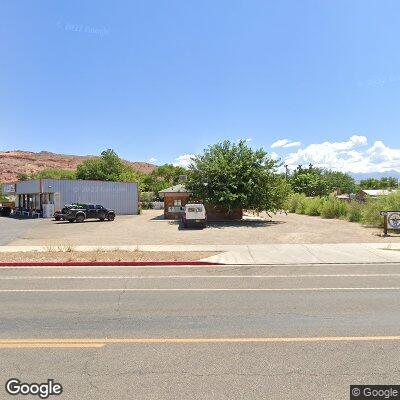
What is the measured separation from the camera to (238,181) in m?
30.7

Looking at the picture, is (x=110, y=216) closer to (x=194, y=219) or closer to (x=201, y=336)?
(x=194, y=219)

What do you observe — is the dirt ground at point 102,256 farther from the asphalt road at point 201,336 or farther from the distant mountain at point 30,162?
the distant mountain at point 30,162

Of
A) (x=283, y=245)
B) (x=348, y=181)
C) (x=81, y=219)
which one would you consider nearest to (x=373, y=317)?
(x=283, y=245)

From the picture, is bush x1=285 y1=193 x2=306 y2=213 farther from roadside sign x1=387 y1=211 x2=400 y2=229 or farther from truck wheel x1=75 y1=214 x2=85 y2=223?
truck wheel x1=75 y1=214 x2=85 y2=223

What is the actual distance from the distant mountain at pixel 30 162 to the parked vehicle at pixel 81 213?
109 m

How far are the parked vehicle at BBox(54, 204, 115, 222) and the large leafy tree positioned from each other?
9.06 meters

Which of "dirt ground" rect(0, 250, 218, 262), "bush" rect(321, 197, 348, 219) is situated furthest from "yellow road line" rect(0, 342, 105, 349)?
"bush" rect(321, 197, 348, 219)

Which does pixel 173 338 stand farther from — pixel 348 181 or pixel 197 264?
pixel 348 181

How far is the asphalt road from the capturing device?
4562 mm

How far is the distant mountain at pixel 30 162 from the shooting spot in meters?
138

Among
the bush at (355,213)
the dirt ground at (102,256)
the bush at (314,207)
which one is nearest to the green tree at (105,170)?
the bush at (314,207)

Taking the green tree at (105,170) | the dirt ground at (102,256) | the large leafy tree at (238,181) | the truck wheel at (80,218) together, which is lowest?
the dirt ground at (102,256)

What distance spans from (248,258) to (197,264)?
2191mm

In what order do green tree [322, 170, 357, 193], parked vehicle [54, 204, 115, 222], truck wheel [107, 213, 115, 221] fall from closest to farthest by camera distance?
parked vehicle [54, 204, 115, 222] < truck wheel [107, 213, 115, 221] < green tree [322, 170, 357, 193]
